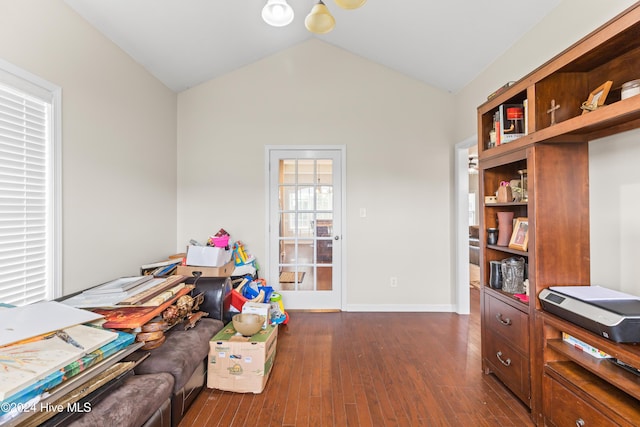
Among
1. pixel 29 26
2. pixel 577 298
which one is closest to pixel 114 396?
pixel 29 26

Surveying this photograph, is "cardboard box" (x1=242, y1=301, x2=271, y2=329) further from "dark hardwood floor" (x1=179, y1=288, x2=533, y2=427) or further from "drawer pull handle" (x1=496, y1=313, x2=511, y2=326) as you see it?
"drawer pull handle" (x1=496, y1=313, x2=511, y2=326)

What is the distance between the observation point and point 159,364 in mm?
1591

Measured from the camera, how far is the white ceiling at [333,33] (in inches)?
87.0

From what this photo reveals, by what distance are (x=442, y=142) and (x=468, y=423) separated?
2.89 m

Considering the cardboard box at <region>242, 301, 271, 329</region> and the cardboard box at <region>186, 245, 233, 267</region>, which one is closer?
the cardboard box at <region>242, 301, 271, 329</region>

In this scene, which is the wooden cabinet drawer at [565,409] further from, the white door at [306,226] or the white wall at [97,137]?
the white wall at [97,137]

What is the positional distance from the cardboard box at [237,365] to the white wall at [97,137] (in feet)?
3.83

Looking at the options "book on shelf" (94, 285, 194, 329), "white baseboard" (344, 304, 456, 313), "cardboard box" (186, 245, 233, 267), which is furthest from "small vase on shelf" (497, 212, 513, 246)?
"cardboard box" (186, 245, 233, 267)

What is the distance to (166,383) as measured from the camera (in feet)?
4.78

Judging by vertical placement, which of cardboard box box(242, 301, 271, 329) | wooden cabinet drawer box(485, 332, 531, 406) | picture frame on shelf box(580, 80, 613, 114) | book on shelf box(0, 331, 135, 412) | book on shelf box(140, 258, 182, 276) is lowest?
wooden cabinet drawer box(485, 332, 531, 406)

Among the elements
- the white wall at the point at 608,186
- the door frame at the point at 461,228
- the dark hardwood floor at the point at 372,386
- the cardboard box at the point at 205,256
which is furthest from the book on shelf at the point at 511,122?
the cardboard box at the point at 205,256

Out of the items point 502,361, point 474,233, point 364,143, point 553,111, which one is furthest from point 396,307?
point 474,233

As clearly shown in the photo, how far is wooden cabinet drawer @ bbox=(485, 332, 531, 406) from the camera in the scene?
1736mm

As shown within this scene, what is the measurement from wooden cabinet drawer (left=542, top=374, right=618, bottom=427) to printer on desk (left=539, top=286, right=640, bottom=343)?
356 mm
